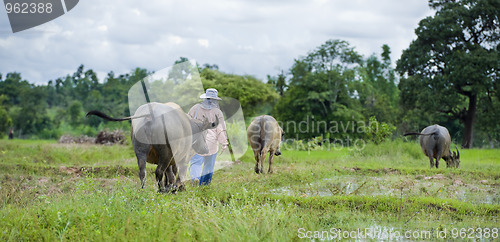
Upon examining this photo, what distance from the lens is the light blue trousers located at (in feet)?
33.6

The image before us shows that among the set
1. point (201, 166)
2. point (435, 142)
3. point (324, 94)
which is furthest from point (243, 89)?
point (201, 166)

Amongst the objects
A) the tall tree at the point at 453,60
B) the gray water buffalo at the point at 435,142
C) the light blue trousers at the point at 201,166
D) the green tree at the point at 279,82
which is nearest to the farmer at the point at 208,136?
the light blue trousers at the point at 201,166

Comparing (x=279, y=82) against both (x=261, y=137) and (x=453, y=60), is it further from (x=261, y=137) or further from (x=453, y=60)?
(x=261, y=137)

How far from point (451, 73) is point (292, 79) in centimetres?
2161

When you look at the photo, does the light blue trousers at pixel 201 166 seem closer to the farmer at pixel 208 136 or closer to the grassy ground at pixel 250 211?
the farmer at pixel 208 136

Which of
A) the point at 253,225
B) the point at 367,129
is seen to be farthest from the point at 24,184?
the point at 367,129

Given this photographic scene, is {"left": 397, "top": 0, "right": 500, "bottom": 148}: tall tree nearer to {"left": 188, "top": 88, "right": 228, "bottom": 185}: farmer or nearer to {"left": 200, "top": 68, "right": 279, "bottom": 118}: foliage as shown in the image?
{"left": 200, "top": 68, "right": 279, "bottom": 118}: foliage

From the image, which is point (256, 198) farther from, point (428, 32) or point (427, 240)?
point (428, 32)

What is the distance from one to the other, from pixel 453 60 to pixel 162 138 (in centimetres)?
2971

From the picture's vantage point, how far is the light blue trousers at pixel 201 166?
10.2m

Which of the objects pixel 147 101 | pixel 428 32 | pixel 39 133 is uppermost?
pixel 428 32

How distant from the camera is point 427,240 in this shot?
646cm

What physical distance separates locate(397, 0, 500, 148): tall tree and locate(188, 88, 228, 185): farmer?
1032 inches

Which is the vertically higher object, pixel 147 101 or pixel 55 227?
pixel 147 101
